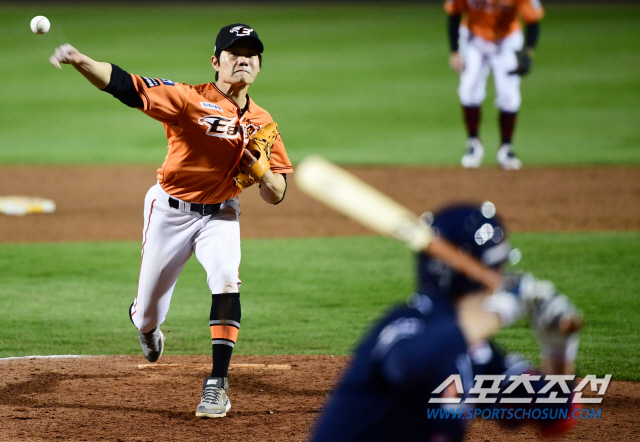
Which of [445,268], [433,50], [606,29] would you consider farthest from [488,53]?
[606,29]

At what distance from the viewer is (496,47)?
11.6 metres

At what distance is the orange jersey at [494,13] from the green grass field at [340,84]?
2103mm

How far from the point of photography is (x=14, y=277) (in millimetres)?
7578

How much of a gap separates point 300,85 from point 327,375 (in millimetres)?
15106

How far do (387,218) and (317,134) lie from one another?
42.8ft

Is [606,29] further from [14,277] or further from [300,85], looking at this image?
[14,277]

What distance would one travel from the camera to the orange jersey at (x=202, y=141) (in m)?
4.83

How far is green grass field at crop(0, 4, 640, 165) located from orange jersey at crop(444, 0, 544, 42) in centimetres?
210

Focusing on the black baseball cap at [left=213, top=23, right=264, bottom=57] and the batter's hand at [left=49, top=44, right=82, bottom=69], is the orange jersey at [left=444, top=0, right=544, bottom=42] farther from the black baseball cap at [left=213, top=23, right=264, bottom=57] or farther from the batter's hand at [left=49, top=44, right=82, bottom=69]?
the batter's hand at [left=49, top=44, right=82, bottom=69]

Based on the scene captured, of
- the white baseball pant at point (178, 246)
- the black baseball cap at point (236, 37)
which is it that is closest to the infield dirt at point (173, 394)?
the white baseball pant at point (178, 246)

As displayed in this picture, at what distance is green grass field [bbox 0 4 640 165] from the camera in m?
14.4

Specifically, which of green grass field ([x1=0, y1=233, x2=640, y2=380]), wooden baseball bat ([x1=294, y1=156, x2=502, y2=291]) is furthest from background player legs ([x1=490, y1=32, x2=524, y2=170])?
wooden baseball bat ([x1=294, y1=156, x2=502, y2=291])

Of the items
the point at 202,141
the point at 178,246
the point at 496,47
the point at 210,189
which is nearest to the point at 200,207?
the point at 210,189

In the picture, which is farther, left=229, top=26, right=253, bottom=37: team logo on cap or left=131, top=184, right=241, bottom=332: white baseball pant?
left=229, top=26, right=253, bottom=37: team logo on cap
